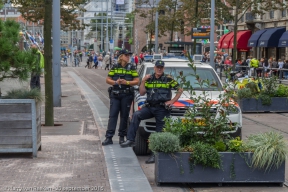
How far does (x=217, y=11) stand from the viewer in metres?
42.7

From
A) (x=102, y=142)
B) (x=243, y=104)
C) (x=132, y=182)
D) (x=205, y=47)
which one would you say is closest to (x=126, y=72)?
(x=102, y=142)

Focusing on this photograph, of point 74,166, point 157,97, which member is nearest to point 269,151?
point 157,97

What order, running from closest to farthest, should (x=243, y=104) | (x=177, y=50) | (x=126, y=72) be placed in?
(x=126, y=72), (x=243, y=104), (x=177, y=50)

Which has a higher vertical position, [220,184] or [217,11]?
[217,11]

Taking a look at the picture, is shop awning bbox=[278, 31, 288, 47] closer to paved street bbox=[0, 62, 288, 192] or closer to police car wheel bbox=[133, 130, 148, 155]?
paved street bbox=[0, 62, 288, 192]

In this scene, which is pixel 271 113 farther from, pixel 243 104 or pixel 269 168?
pixel 269 168

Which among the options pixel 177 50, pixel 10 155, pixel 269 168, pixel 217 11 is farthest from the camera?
pixel 177 50

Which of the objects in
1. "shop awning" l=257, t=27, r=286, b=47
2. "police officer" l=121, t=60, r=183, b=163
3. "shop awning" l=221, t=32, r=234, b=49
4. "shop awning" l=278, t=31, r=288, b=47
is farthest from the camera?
"shop awning" l=221, t=32, r=234, b=49

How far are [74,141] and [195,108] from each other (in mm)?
3572

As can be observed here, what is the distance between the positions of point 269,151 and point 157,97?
8.36 ft

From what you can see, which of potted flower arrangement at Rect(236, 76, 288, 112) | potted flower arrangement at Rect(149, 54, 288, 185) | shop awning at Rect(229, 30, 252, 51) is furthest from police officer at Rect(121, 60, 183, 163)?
shop awning at Rect(229, 30, 252, 51)

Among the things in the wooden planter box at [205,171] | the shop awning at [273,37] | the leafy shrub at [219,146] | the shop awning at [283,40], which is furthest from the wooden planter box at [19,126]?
the shop awning at [273,37]

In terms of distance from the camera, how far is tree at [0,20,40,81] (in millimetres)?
9578

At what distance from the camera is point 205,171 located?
8312 mm
